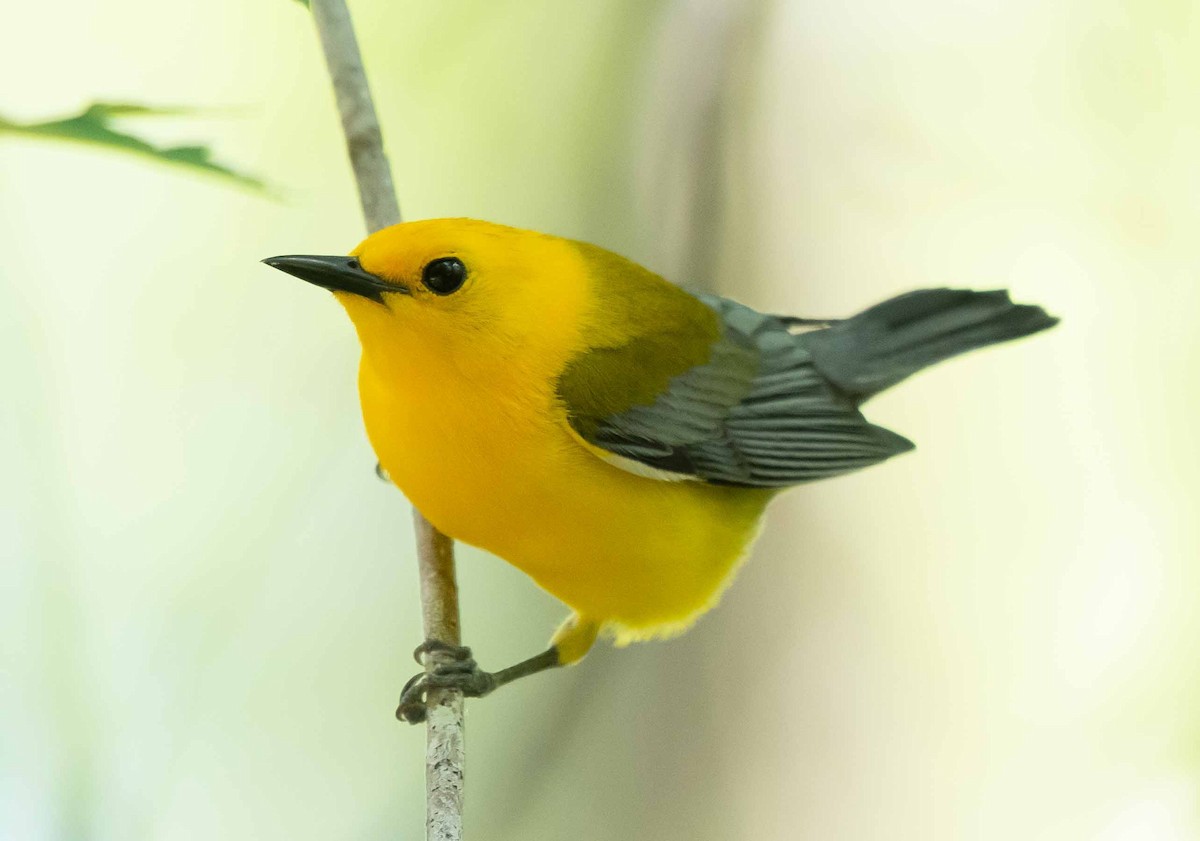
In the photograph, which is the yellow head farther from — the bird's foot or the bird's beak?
the bird's foot

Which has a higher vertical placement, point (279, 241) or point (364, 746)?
point (279, 241)

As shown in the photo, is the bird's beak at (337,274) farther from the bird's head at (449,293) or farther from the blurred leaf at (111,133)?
the blurred leaf at (111,133)

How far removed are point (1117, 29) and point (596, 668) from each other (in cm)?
281

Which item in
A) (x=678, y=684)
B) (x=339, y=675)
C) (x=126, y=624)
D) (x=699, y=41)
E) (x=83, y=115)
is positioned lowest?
(x=678, y=684)

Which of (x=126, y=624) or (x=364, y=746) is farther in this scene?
(x=364, y=746)

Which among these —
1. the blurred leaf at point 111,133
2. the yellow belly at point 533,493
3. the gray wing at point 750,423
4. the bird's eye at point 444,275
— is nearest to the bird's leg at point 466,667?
the yellow belly at point 533,493

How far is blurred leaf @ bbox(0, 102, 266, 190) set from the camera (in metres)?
0.78

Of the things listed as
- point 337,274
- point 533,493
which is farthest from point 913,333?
point 337,274

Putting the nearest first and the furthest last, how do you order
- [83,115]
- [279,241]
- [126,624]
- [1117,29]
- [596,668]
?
[83,115] < [126,624] < [279,241] < [1117,29] < [596,668]

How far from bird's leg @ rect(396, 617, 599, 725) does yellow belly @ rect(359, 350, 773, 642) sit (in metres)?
0.22

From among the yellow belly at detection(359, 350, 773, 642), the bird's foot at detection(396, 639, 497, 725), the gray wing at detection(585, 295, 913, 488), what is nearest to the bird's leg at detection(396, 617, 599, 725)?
the bird's foot at detection(396, 639, 497, 725)

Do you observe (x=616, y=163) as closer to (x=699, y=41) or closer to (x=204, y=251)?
(x=699, y=41)

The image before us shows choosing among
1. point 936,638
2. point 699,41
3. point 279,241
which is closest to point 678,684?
point 936,638

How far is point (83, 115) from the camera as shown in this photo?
2.72 ft
